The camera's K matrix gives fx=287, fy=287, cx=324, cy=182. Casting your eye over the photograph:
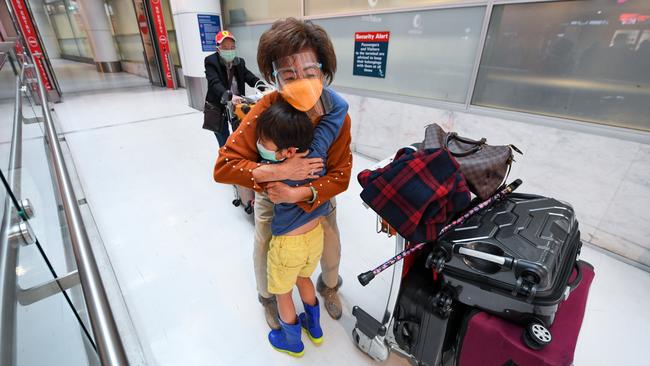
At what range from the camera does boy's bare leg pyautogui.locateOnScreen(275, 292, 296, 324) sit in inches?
47.7

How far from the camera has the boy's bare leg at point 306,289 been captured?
4.21ft

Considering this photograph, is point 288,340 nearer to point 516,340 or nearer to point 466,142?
point 516,340

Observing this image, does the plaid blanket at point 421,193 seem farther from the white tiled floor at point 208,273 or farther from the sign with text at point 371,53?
the sign with text at point 371,53

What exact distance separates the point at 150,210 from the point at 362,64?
2587 mm

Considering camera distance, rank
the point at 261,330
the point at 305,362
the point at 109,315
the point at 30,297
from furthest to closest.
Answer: the point at 261,330
the point at 305,362
the point at 30,297
the point at 109,315

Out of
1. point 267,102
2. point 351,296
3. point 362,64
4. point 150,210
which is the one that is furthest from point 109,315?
point 362,64

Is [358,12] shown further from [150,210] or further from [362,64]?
[150,210]

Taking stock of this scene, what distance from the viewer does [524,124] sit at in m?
2.16

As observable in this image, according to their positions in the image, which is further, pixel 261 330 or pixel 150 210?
pixel 150 210

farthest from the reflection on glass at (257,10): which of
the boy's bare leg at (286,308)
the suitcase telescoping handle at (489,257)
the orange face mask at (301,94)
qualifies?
the suitcase telescoping handle at (489,257)

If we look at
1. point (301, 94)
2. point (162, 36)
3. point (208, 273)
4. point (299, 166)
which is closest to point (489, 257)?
point (299, 166)

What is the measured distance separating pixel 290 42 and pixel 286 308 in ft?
3.38

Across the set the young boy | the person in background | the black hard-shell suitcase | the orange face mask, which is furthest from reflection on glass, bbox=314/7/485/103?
the orange face mask

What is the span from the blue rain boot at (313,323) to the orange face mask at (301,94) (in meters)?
0.93
